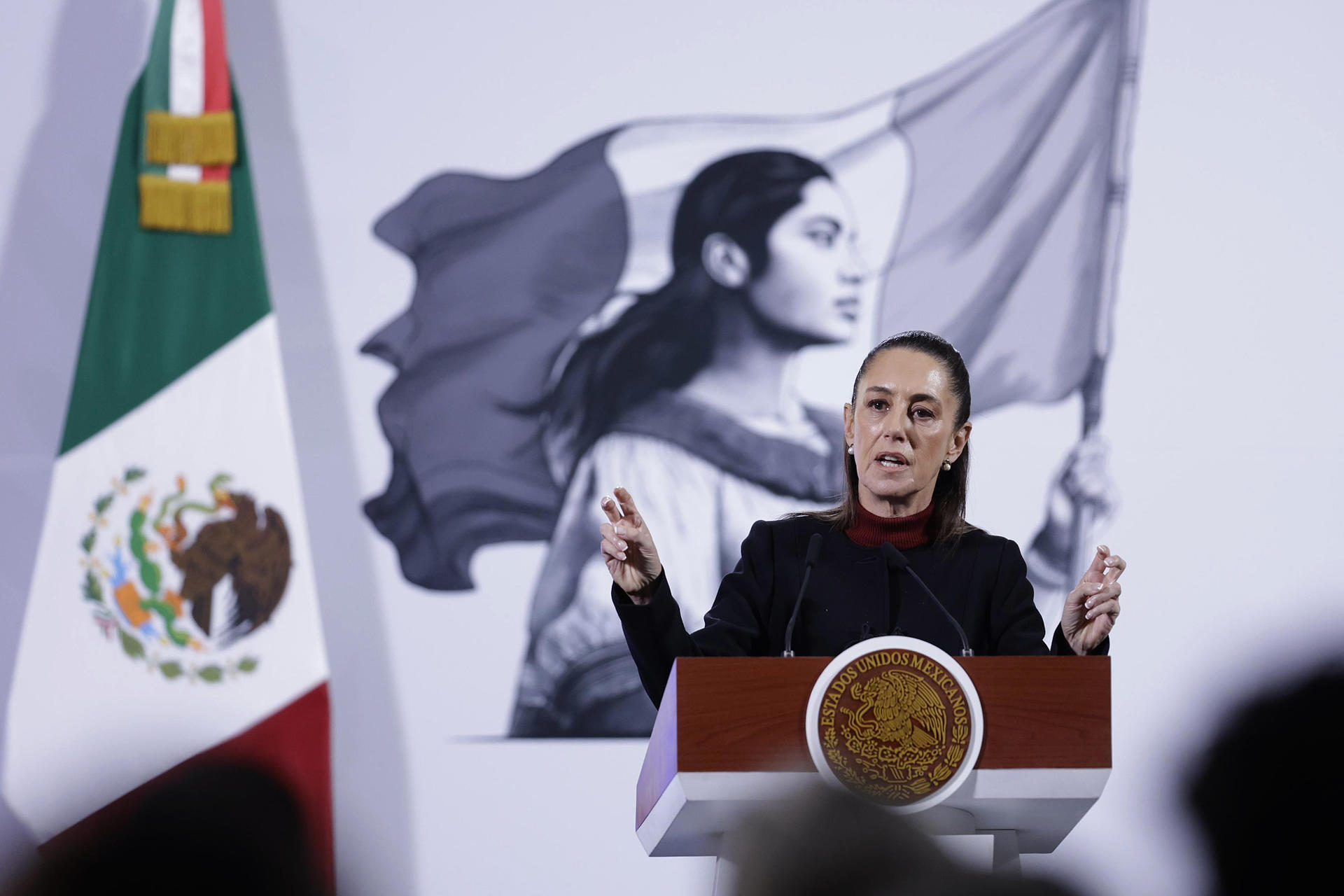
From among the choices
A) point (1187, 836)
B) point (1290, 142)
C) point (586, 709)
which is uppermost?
point (1290, 142)

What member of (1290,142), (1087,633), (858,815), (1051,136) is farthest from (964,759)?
(1290,142)

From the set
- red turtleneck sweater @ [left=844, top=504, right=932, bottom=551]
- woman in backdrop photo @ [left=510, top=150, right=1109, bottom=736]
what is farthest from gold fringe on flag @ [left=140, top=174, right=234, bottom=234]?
red turtleneck sweater @ [left=844, top=504, right=932, bottom=551]

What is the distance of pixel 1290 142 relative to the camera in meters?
4.71

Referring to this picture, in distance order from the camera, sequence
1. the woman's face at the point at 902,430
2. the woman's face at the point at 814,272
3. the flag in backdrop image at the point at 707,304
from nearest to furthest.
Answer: the woman's face at the point at 902,430
the flag in backdrop image at the point at 707,304
the woman's face at the point at 814,272

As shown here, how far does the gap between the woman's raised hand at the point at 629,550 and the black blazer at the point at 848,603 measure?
0.07 feet

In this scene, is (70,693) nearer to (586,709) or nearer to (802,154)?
(586,709)

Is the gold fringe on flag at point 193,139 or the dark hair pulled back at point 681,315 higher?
the gold fringe on flag at point 193,139

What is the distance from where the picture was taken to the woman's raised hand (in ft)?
7.23

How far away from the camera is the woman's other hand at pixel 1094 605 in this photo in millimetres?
2154

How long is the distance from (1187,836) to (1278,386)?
3.83 metres

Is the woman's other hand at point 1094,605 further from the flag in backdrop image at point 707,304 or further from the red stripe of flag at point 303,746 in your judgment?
the red stripe of flag at point 303,746

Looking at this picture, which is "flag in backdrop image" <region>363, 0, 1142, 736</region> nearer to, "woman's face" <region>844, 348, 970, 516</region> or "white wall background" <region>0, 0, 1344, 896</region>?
"white wall background" <region>0, 0, 1344, 896</region>

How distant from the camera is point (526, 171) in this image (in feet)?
14.7

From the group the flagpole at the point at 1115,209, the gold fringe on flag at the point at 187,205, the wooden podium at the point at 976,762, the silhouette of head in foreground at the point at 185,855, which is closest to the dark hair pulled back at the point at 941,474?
the wooden podium at the point at 976,762
